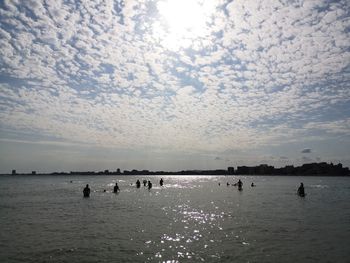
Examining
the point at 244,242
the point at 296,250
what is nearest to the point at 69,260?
the point at 244,242

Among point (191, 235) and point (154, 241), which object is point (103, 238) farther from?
point (191, 235)

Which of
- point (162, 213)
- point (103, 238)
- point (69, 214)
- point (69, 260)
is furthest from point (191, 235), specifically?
point (69, 214)

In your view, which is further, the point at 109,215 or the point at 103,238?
the point at 109,215

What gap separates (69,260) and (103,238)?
5.52m

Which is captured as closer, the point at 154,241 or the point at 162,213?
the point at 154,241

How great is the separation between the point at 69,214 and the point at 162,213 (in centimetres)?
954

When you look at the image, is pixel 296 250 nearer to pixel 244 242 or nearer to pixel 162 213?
pixel 244 242

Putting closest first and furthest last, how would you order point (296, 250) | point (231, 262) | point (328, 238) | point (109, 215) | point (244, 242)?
1. point (231, 262)
2. point (296, 250)
3. point (244, 242)
4. point (328, 238)
5. point (109, 215)

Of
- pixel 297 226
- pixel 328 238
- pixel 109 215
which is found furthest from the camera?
pixel 109 215

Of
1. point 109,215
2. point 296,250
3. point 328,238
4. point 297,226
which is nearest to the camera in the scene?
point 296,250

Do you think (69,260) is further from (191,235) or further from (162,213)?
(162,213)

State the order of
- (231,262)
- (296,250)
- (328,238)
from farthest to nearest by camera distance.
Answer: (328,238) → (296,250) → (231,262)

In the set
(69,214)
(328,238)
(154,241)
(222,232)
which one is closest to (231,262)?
(154,241)

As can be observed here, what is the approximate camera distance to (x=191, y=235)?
2308cm
